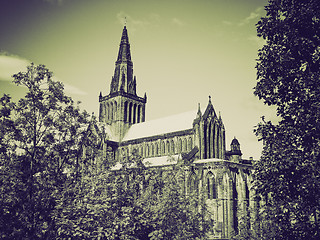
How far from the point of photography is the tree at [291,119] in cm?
1681

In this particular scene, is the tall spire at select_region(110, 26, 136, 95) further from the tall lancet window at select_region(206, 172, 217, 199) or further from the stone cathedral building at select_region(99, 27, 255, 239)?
the tall lancet window at select_region(206, 172, 217, 199)

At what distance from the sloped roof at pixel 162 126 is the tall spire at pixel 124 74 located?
9552 millimetres

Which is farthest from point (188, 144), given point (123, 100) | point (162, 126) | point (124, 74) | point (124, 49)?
point (124, 49)

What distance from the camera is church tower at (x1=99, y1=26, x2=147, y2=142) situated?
257ft

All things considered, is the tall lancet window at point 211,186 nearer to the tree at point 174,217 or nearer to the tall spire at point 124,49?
the tree at point 174,217

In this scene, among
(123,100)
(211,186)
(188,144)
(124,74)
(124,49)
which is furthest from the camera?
(124,49)

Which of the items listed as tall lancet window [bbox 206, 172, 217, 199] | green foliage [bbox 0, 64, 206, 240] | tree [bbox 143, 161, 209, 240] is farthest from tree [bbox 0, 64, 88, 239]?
tall lancet window [bbox 206, 172, 217, 199]

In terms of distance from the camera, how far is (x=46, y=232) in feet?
71.2

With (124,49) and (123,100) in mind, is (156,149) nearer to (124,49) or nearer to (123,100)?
(123,100)

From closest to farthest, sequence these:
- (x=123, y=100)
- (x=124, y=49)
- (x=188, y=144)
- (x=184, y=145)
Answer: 1. (x=188, y=144)
2. (x=184, y=145)
3. (x=123, y=100)
4. (x=124, y=49)

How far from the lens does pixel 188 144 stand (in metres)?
61.9

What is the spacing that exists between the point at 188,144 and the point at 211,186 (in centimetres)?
1087

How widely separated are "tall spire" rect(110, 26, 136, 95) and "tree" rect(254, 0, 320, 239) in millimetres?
62189

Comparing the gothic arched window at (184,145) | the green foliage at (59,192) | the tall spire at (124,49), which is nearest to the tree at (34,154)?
the green foliage at (59,192)
